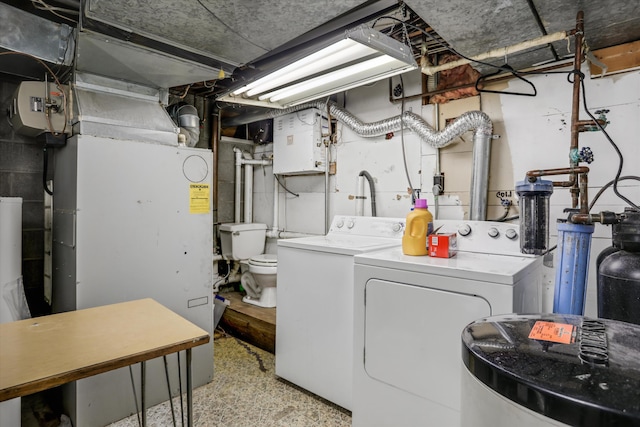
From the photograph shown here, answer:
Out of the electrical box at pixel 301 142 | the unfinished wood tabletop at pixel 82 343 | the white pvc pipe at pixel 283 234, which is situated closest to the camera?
the unfinished wood tabletop at pixel 82 343

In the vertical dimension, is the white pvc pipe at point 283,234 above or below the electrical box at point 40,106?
below

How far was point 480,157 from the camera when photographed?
7.34ft

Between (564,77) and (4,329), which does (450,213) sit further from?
(4,329)

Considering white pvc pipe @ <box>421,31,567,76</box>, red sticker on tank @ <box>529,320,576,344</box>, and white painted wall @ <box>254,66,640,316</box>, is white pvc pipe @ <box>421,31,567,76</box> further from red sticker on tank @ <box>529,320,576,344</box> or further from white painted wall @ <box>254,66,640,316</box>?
red sticker on tank @ <box>529,320,576,344</box>

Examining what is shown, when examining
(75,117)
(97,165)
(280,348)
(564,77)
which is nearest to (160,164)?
(97,165)

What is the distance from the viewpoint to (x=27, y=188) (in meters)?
2.68

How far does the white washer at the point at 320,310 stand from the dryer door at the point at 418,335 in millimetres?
298

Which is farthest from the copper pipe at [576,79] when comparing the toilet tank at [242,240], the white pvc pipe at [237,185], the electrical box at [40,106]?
the white pvc pipe at [237,185]

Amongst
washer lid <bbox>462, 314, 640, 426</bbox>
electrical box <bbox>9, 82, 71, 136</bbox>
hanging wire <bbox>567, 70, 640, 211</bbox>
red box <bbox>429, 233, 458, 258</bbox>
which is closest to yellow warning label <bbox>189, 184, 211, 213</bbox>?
electrical box <bbox>9, 82, 71, 136</bbox>

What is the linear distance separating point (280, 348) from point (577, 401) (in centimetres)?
206

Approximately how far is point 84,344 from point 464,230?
76.9 inches

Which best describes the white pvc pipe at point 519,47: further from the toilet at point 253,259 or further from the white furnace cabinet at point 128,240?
the toilet at point 253,259

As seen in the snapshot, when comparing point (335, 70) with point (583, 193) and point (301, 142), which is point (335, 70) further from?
point (583, 193)

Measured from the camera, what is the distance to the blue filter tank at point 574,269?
1427mm
